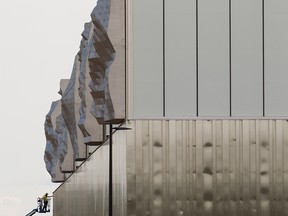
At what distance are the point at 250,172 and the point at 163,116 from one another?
511 cm

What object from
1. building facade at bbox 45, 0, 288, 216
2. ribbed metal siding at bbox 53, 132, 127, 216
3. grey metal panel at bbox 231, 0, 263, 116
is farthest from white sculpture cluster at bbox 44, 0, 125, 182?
grey metal panel at bbox 231, 0, 263, 116

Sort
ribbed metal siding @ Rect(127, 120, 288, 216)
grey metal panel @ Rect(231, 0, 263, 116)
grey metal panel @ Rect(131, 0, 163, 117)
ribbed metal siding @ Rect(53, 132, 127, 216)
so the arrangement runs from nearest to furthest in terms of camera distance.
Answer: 1. ribbed metal siding @ Rect(127, 120, 288, 216)
2. grey metal panel @ Rect(131, 0, 163, 117)
3. grey metal panel @ Rect(231, 0, 263, 116)
4. ribbed metal siding @ Rect(53, 132, 127, 216)

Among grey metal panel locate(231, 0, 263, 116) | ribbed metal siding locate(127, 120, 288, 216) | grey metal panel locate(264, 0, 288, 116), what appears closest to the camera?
ribbed metal siding locate(127, 120, 288, 216)

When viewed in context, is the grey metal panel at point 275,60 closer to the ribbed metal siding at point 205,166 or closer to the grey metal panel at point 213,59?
the ribbed metal siding at point 205,166

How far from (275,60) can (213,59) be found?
3.13 m

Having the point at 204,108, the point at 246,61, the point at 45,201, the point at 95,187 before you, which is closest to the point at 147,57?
the point at 204,108

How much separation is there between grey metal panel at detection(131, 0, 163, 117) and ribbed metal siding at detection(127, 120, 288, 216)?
107 centimetres

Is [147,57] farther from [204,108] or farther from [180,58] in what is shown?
[204,108]

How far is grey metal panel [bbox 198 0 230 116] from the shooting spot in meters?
55.7

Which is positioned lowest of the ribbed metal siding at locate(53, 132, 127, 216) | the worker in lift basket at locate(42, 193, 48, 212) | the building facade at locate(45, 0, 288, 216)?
the worker in lift basket at locate(42, 193, 48, 212)

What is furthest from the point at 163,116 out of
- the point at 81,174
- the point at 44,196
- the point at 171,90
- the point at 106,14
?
the point at 44,196

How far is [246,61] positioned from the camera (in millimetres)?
55781

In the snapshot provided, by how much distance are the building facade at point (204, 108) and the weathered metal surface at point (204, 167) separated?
0.16 feet

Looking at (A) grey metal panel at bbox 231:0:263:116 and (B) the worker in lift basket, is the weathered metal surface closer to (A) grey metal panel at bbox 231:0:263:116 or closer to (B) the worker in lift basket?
(A) grey metal panel at bbox 231:0:263:116
